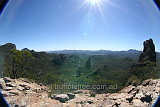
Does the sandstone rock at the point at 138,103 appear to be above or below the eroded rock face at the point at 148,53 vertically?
below

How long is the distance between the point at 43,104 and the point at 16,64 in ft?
28.1

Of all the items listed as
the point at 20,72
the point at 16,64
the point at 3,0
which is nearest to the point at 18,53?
the point at 16,64

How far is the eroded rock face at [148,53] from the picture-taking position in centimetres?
2724

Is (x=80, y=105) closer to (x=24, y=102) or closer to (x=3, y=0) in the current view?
(x=24, y=102)

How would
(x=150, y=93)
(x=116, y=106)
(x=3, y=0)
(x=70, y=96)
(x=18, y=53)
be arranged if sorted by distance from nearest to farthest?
(x=3, y=0), (x=116, y=106), (x=150, y=93), (x=70, y=96), (x=18, y=53)

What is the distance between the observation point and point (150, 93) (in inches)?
229

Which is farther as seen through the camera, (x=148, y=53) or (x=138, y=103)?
(x=148, y=53)

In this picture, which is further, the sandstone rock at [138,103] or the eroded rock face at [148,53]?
the eroded rock face at [148,53]

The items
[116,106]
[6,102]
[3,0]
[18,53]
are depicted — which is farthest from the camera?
[18,53]

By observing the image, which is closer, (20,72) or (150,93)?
(150,93)

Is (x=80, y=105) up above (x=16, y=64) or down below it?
below

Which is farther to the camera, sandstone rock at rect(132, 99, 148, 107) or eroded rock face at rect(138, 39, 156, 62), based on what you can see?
eroded rock face at rect(138, 39, 156, 62)

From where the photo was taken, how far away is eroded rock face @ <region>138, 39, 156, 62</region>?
27237mm

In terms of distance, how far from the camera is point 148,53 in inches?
1109
